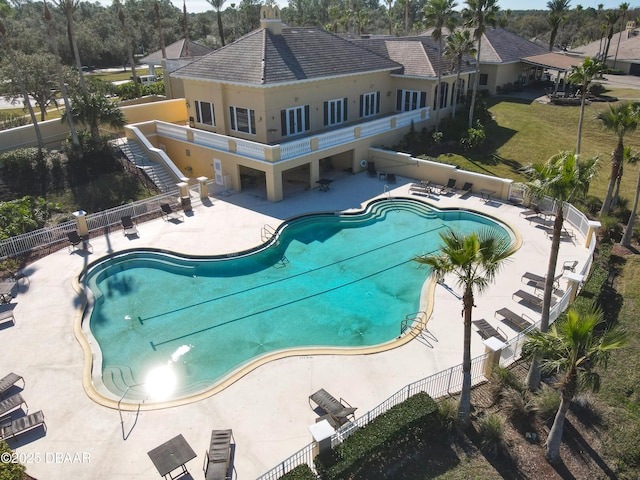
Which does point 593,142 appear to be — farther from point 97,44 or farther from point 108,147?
point 97,44

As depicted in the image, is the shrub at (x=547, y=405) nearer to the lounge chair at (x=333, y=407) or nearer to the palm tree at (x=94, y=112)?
the lounge chair at (x=333, y=407)

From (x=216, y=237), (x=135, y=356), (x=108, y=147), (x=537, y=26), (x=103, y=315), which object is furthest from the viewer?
(x=537, y=26)

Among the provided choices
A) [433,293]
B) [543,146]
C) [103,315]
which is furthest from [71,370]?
[543,146]

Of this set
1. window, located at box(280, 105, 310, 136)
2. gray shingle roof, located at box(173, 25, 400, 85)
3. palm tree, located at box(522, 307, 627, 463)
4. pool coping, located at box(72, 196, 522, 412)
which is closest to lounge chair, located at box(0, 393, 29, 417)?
pool coping, located at box(72, 196, 522, 412)

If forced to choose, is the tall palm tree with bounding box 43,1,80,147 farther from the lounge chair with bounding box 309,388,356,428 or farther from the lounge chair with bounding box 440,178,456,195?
the lounge chair with bounding box 309,388,356,428

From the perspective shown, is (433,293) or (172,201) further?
(172,201)

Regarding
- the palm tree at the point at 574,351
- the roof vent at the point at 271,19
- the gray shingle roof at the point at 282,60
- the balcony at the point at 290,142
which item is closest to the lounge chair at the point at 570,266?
the palm tree at the point at 574,351
